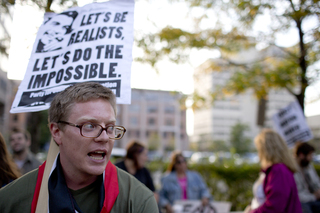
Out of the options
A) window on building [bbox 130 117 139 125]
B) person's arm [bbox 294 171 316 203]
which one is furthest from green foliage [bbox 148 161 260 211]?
window on building [bbox 130 117 139 125]

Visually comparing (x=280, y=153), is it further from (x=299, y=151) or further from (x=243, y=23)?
(x=243, y=23)

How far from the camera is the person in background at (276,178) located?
260 cm

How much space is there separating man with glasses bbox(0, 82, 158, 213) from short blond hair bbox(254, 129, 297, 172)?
1814 millimetres

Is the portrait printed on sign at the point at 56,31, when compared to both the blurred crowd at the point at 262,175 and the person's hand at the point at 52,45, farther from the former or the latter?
the blurred crowd at the point at 262,175

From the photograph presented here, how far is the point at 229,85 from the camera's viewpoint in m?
7.53

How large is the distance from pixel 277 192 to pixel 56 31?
8.16 ft

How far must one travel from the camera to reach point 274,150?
2.95 m

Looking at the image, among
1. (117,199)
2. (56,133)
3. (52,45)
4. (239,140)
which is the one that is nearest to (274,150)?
(117,199)

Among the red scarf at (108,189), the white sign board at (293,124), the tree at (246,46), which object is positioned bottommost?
the red scarf at (108,189)

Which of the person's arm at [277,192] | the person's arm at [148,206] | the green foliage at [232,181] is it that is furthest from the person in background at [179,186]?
the person's arm at [148,206]

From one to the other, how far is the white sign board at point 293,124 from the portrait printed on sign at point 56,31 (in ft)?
14.4

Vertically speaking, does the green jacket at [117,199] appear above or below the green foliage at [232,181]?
above

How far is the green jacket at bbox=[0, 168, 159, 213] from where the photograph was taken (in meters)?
1.50

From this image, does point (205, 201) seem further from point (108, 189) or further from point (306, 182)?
point (108, 189)
